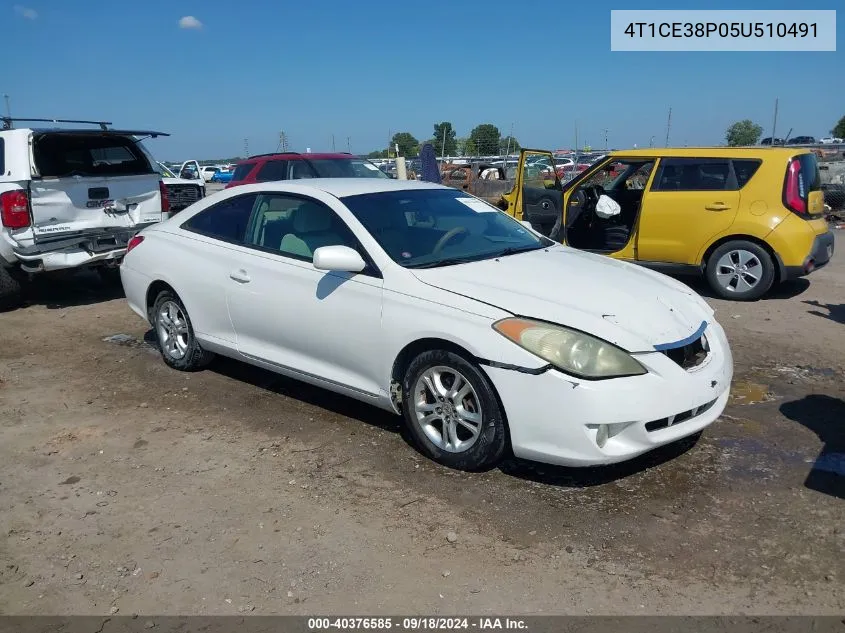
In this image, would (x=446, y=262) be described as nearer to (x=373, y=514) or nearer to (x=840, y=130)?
(x=373, y=514)

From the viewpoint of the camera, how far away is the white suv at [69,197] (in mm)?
7590

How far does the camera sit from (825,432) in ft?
14.1

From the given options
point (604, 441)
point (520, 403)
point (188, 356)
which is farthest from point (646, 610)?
point (188, 356)

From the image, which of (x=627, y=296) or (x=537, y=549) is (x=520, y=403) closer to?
(x=537, y=549)

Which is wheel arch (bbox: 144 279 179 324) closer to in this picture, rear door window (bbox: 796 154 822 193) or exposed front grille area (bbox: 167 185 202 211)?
exposed front grille area (bbox: 167 185 202 211)

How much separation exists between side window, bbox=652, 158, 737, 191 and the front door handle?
5245 millimetres

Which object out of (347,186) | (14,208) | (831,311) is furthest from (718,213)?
(14,208)

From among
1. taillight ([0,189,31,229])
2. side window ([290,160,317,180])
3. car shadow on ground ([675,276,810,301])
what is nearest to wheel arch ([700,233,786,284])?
car shadow on ground ([675,276,810,301])

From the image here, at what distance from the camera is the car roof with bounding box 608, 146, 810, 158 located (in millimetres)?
7699

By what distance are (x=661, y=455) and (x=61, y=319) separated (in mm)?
6515

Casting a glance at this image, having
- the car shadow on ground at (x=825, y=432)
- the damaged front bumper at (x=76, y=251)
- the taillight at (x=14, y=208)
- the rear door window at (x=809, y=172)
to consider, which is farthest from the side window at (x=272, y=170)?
the car shadow on ground at (x=825, y=432)

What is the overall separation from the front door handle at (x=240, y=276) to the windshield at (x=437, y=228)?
0.87 metres

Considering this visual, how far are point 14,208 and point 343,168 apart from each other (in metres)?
5.17

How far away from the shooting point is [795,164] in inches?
297
